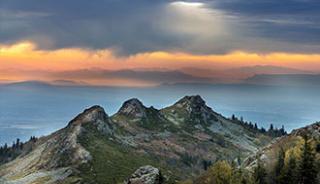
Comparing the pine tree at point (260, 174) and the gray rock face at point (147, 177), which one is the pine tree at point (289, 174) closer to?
the pine tree at point (260, 174)

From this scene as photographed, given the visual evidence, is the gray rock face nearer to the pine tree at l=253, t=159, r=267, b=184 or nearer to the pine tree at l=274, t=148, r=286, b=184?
the pine tree at l=253, t=159, r=267, b=184

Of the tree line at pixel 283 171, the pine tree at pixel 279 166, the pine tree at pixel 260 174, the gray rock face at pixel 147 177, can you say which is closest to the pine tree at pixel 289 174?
the tree line at pixel 283 171

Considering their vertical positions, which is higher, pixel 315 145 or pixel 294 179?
pixel 315 145

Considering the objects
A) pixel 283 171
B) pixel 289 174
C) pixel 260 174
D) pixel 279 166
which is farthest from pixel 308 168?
pixel 260 174

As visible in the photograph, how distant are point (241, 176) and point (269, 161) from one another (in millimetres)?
19199

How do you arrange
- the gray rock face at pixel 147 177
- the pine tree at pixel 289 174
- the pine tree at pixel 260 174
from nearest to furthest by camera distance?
the pine tree at pixel 289 174, the gray rock face at pixel 147 177, the pine tree at pixel 260 174

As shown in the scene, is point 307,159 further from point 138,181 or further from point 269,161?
point 138,181

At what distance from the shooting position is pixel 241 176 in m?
183

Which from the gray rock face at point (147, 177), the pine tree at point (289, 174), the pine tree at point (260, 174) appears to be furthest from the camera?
the pine tree at point (260, 174)

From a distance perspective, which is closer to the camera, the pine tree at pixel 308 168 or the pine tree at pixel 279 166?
the pine tree at pixel 308 168

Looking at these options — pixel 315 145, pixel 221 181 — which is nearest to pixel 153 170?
pixel 221 181

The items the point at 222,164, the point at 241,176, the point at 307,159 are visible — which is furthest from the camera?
the point at 222,164

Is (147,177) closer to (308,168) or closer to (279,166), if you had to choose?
(279,166)

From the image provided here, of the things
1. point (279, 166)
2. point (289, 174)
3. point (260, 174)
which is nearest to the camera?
point (289, 174)
